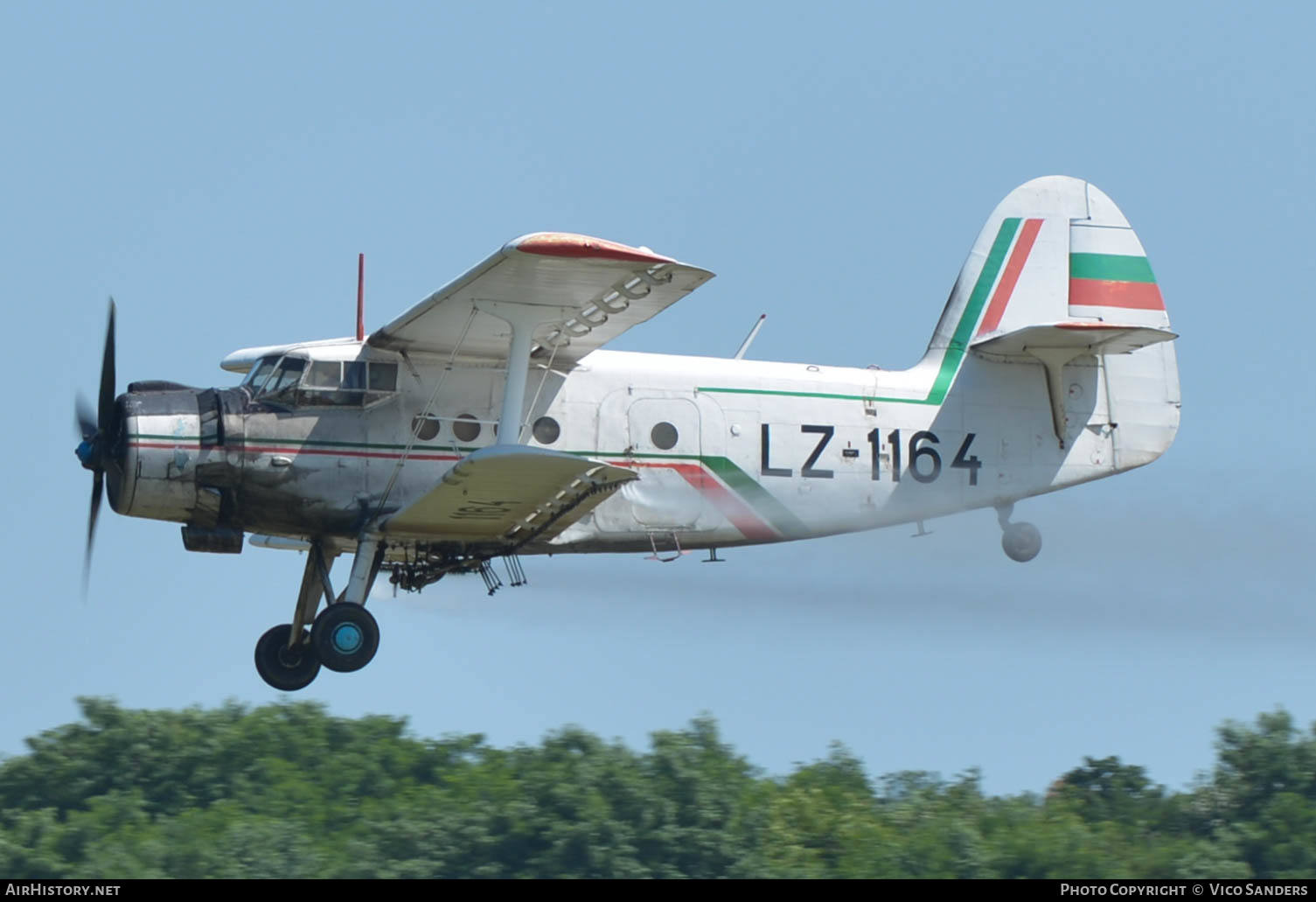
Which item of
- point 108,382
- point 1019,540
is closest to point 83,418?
point 108,382

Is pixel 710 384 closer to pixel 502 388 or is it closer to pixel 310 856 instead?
pixel 502 388

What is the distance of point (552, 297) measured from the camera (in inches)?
637

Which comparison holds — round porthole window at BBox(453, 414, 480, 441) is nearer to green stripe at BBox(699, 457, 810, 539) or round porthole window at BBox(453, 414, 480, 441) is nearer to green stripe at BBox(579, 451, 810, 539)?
green stripe at BBox(579, 451, 810, 539)

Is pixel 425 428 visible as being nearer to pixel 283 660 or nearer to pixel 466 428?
pixel 466 428

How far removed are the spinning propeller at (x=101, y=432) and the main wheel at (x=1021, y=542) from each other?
339 inches

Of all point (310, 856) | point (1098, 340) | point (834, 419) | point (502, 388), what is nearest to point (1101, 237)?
point (1098, 340)

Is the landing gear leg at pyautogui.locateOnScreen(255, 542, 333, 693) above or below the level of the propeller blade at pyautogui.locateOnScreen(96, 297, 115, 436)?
below

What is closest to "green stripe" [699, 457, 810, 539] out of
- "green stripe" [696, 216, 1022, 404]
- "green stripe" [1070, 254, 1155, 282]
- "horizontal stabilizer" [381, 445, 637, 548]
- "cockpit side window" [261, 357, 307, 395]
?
"green stripe" [696, 216, 1022, 404]

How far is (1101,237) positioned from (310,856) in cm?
1017

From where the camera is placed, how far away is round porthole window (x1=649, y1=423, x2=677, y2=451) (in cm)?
1767

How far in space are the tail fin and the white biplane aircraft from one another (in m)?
0.03

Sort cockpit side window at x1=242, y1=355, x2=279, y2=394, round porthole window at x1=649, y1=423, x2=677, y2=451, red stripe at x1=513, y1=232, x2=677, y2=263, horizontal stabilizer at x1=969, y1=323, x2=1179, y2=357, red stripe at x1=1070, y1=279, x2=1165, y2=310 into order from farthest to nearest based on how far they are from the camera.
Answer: red stripe at x1=1070, y1=279, x2=1165, y2=310 < horizontal stabilizer at x1=969, y1=323, x2=1179, y2=357 < round porthole window at x1=649, y1=423, x2=677, y2=451 < cockpit side window at x1=242, y1=355, x2=279, y2=394 < red stripe at x1=513, y1=232, x2=677, y2=263

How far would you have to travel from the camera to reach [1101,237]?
20188 millimetres
